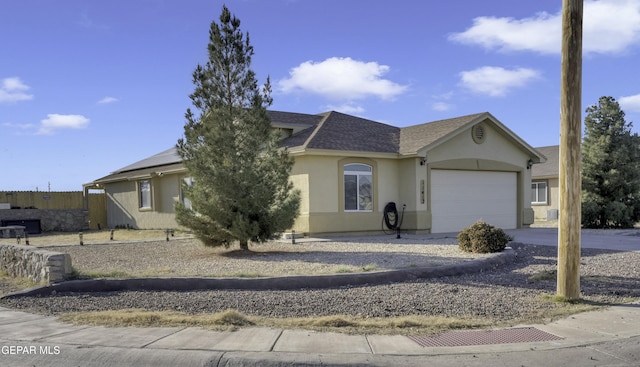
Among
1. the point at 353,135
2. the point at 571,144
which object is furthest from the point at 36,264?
the point at 353,135

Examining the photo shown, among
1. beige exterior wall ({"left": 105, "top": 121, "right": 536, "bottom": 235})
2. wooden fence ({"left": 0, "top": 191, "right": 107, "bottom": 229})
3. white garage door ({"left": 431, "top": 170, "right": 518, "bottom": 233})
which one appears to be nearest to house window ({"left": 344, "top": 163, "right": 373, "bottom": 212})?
beige exterior wall ({"left": 105, "top": 121, "right": 536, "bottom": 235})

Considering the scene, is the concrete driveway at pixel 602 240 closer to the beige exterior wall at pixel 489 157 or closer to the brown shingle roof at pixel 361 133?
the beige exterior wall at pixel 489 157

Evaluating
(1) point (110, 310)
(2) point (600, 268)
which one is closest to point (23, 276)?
(1) point (110, 310)

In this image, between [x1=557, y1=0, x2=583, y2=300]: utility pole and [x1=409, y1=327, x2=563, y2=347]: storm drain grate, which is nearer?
[x1=409, y1=327, x2=563, y2=347]: storm drain grate

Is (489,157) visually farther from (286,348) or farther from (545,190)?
(286,348)

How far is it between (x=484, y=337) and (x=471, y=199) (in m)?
15.7

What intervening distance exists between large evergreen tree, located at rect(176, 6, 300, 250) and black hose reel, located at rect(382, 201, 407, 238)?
6438 mm

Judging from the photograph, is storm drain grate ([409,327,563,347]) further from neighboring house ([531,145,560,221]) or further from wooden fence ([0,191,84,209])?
wooden fence ([0,191,84,209])

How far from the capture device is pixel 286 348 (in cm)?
547

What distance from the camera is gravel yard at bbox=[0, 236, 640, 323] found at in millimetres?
7520

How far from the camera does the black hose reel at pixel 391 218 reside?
1917 centimetres

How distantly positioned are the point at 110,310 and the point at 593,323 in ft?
22.5

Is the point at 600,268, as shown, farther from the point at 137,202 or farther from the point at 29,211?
the point at 29,211

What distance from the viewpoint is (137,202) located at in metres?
27.5
